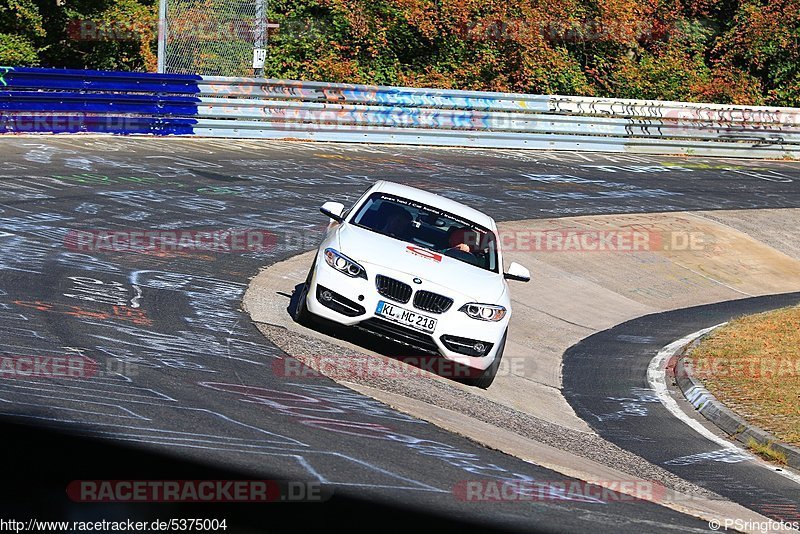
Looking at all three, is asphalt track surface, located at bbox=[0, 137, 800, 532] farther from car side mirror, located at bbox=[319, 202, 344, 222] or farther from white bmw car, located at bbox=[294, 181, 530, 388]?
car side mirror, located at bbox=[319, 202, 344, 222]

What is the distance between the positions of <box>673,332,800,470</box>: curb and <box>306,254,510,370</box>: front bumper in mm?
2476

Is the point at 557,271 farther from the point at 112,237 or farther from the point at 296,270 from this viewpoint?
the point at 112,237

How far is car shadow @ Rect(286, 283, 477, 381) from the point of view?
10.4 m

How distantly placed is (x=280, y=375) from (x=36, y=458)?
127 inches

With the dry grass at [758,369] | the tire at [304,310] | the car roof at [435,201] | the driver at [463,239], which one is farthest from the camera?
the car roof at [435,201]

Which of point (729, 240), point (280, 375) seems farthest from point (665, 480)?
point (729, 240)

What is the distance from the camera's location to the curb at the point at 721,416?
9797mm

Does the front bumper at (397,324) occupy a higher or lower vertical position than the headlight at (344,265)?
lower

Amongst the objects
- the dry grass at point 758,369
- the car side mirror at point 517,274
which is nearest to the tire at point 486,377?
the car side mirror at point 517,274

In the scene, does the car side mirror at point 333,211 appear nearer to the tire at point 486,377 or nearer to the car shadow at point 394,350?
the car shadow at point 394,350

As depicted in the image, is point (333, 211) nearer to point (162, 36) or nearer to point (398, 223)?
point (398, 223)

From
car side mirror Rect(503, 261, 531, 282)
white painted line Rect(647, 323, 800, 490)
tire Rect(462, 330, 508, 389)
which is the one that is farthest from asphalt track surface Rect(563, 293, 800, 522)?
car side mirror Rect(503, 261, 531, 282)

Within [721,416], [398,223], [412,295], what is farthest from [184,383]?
[721,416]

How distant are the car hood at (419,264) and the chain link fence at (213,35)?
1511cm
